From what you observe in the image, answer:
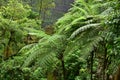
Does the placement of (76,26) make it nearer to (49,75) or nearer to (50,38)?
(50,38)

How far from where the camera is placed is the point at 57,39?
6.98m

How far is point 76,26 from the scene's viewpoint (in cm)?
686

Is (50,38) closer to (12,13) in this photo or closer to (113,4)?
(113,4)

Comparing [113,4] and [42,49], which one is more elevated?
[113,4]

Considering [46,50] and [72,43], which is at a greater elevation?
[72,43]

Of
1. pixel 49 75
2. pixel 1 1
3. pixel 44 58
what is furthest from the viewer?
pixel 1 1

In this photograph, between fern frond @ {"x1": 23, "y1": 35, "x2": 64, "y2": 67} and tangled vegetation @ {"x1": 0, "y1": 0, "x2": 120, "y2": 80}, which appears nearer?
tangled vegetation @ {"x1": 0, "y1": 0, "x2": 120, "y2": 80}

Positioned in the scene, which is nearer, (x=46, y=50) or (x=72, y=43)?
(x=72, y=43)

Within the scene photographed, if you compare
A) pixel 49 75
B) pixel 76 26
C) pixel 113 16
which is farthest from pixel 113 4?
pixel 49 75

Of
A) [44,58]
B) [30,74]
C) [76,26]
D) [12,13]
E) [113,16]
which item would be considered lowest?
[30,74]

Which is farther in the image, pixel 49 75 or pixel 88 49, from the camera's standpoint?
pixel 49 75

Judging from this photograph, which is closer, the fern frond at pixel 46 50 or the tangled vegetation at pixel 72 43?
the tangled vegetation at pixel 72 43

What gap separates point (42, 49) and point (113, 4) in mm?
2397

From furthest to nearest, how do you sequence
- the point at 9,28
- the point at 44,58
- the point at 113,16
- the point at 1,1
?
the point at 1,1, the point at 9,28, the point at 44,58, the point at 113,16
